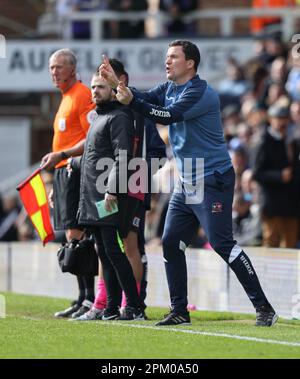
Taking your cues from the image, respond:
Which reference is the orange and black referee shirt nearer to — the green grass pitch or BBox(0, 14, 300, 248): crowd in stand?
the green grass pitch

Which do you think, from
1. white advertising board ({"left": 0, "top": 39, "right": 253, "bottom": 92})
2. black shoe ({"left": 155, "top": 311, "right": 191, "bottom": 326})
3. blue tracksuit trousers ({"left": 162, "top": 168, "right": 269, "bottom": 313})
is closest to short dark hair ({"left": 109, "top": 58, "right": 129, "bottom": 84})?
blue tracksuit trousers ({"left": 162, "top": 168, "right": 269, "bottom": 313})

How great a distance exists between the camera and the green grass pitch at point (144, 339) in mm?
8500

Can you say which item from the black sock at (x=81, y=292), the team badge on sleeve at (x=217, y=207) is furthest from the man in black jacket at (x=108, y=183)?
the black sock at (x=81, y=292)

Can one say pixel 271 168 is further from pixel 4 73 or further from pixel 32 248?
pixel 4 73

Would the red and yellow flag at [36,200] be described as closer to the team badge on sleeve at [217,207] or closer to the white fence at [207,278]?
the white fence at [207,278]

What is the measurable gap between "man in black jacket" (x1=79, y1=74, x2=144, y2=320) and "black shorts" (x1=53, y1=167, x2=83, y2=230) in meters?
0.72

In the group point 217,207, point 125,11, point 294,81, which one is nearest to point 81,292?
point 217,207

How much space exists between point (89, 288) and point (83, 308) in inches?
11.4

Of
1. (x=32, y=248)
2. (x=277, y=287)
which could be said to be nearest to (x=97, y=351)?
(x=277, y=287)

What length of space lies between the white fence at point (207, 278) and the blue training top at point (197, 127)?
2377mm

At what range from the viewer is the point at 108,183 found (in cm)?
1036

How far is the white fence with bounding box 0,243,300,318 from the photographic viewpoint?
12.6m

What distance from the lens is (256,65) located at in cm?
2056
